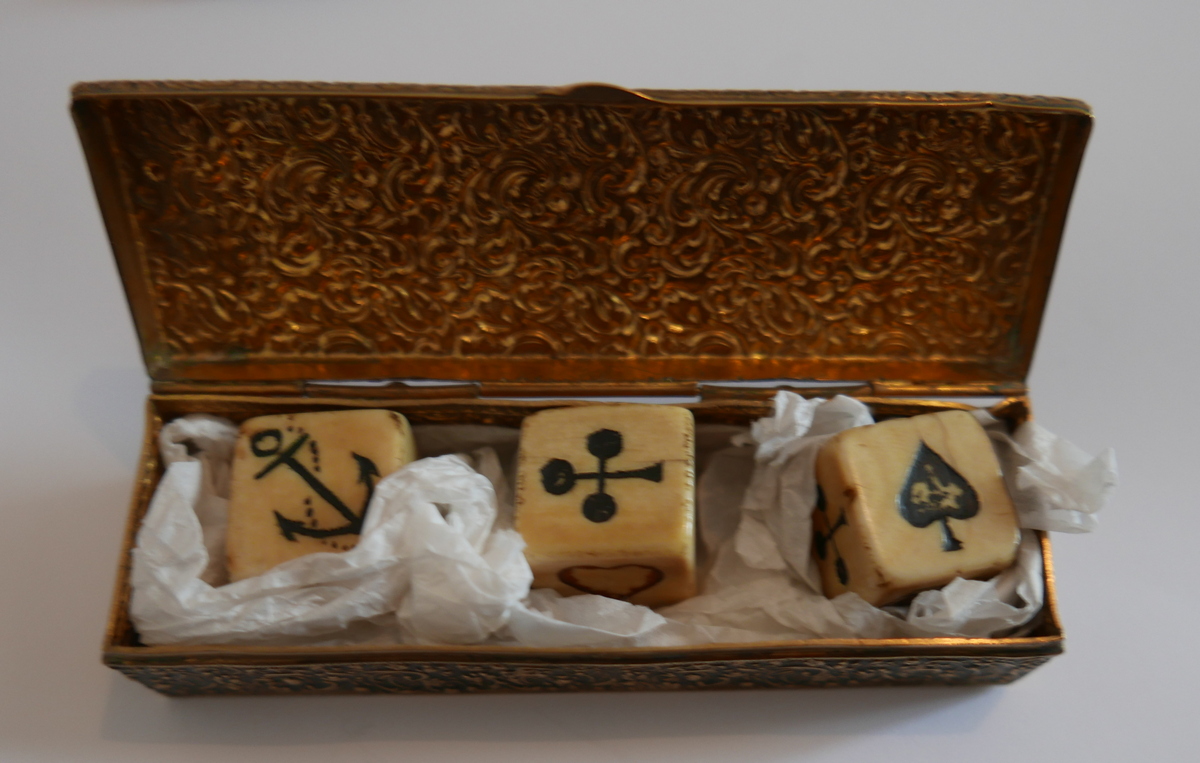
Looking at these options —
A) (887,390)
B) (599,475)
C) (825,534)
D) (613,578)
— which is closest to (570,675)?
(613,578)

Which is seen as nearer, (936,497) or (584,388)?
(936,497)

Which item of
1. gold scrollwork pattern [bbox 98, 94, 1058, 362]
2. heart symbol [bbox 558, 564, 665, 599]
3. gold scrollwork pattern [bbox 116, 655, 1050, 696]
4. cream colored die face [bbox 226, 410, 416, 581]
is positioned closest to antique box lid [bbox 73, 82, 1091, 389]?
gold scrollwork pattern [bbox 98, 94, 1058, 362]

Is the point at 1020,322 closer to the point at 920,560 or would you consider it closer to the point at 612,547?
the point at 920,560

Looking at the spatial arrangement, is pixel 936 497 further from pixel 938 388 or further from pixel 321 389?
pixel 321 389

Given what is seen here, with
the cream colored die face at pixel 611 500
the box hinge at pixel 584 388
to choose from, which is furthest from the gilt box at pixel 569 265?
the cream colored die face at pixel 611 500

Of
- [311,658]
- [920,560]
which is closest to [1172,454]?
[920,560]

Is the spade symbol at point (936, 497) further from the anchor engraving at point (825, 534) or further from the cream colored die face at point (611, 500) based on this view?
the cream colored die face at point (611, 500)
